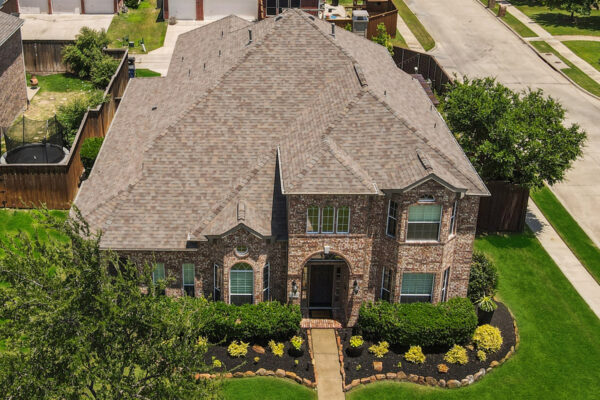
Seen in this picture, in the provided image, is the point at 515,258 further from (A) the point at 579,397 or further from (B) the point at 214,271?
(B) the point at 214,271

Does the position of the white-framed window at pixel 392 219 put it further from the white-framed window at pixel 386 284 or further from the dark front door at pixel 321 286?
the dark front door at pixel 321 286

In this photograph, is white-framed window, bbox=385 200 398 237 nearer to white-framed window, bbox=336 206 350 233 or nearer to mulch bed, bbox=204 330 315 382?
white-framed window, bbox=336 206 350 233

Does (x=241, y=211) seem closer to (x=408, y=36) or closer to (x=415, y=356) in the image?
(x=415, y=356)

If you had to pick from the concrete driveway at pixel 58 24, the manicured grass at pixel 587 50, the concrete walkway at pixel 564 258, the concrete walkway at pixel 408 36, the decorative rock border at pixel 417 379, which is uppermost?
the concrete driveway at pixel 58 24

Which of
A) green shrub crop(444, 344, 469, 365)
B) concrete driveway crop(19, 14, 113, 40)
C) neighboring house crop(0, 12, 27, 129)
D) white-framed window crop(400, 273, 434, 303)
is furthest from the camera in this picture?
concrete driveway crop(19, 14, 113, 40)

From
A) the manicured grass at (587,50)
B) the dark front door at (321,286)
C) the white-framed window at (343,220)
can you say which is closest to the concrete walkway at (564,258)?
the dark front door at (321,286)

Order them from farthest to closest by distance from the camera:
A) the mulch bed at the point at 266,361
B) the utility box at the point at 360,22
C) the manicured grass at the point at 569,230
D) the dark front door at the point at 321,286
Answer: the utility box at the point at 360,22, the manicured grass at the point at 569,230, the dark front door at the point at 321,286, the mulch bed at the point at 266,361

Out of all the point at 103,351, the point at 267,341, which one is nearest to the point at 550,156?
the point at 267,341

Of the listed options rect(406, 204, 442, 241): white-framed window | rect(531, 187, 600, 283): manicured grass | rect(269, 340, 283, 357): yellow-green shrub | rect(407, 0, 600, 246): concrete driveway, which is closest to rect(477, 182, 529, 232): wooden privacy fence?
rect(531, 187, 600, 283): manicured grass
